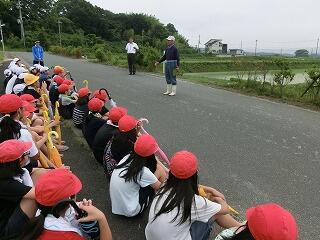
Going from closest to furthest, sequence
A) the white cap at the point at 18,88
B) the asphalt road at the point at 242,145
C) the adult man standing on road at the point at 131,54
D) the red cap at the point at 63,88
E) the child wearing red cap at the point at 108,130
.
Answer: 1. the asphalt road at the point at 242,145
2. the child wearing red cap at the point at 108,130
3. the white cap at the point at 18,88
4. the red cap at the point at 63,88
5. the adult man standing on road at the point at 131,54

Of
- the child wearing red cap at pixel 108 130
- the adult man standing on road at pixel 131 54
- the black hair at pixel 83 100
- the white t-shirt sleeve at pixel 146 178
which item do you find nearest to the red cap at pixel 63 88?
the black hair at pixel 83 100

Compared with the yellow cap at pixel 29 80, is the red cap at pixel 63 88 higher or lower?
lower

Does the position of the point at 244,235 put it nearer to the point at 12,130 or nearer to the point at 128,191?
the point at 128,191

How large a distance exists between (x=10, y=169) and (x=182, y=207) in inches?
57.8

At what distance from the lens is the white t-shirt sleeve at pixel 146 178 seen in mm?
3422

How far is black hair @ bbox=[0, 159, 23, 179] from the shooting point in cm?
275

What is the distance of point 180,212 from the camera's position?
273cm

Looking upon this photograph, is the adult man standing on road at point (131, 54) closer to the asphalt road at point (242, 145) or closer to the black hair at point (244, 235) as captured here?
the asphalt road at point (242, 145)

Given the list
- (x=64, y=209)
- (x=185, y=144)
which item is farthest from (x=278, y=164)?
(x=64, y=209)

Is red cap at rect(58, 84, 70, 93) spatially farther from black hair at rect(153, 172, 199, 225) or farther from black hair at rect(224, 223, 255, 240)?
black hair at rect(224, 223, 255, 240)

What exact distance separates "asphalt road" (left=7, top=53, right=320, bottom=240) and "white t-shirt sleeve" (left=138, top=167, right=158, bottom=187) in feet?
1.60

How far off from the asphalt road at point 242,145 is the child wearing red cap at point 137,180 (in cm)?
19

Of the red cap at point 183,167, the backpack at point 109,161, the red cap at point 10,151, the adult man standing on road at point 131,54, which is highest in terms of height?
the adult man standing on road at point 131,54

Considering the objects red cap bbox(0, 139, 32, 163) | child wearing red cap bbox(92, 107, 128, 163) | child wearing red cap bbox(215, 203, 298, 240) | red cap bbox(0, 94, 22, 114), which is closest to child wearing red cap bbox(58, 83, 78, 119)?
child wearing red cap bbox(92, 107, 128, 163)
